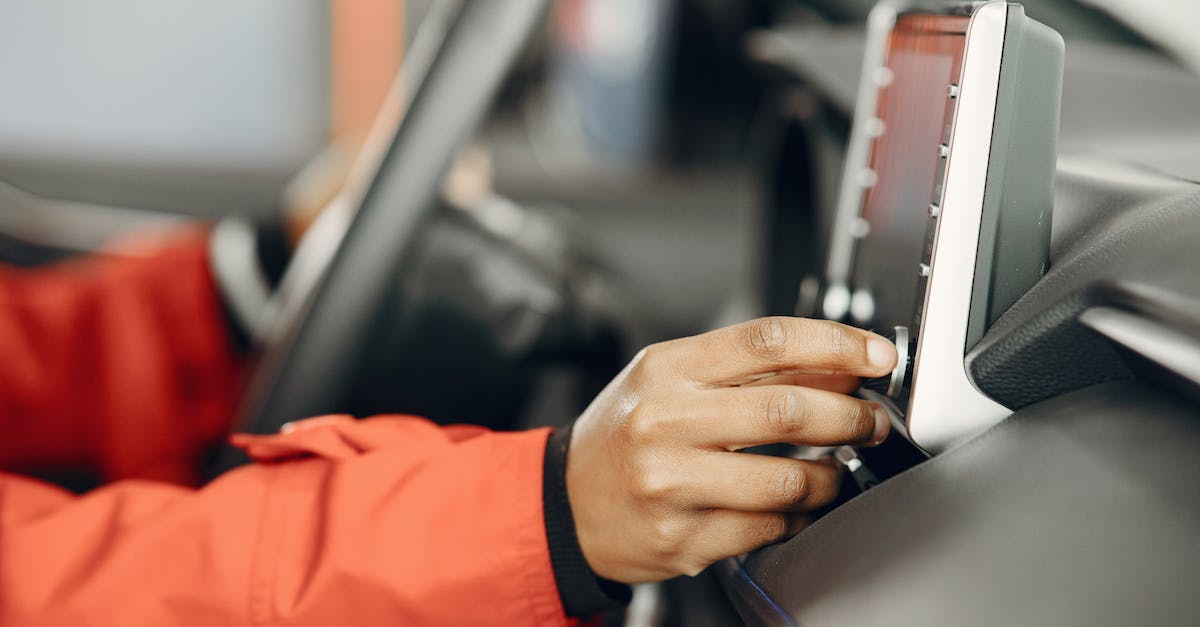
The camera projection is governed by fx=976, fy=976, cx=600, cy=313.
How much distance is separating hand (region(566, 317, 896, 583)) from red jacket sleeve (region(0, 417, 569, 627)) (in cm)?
6

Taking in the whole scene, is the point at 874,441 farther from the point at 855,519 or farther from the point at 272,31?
the point at 272,31

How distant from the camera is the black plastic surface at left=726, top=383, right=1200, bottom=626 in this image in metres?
0.30

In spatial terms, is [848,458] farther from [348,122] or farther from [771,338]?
[348,122]

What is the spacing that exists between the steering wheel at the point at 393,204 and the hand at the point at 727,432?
299mm

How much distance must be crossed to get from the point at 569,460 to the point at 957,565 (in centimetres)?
17

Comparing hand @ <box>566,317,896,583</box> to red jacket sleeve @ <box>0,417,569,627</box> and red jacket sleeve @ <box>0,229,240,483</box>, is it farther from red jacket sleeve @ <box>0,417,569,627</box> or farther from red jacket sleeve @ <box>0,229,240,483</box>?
red jacket sleeve @ <box>0,229,240,483</box>

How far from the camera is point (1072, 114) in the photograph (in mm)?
499

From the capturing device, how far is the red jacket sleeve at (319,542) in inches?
17.1

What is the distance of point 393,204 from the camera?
65 cm

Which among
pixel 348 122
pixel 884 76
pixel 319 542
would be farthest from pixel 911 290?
pixel 348 122

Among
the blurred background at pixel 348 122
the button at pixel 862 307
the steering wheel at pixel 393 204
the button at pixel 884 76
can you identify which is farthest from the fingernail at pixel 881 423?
the blurred background at pixel 348 122

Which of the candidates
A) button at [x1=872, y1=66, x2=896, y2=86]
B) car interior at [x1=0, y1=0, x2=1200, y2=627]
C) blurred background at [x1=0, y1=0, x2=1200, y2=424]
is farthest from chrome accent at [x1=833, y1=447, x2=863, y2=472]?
blurred background at [x1=0, y1=0, x2=1200, y2=424]

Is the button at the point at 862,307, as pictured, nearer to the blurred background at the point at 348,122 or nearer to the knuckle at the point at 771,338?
the knuckle at the point at 771,338

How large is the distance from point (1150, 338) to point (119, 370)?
930 mm
